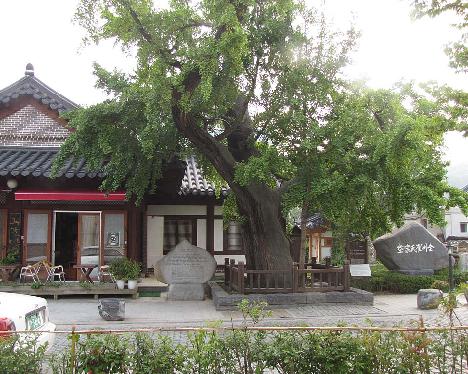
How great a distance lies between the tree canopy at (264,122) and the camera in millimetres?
10758

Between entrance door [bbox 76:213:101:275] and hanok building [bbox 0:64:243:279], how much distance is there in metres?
0.03

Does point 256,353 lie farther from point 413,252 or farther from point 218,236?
point 413,252

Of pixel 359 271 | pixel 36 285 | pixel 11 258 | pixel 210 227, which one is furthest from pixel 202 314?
pixel 210 227

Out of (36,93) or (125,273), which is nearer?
(125,273)

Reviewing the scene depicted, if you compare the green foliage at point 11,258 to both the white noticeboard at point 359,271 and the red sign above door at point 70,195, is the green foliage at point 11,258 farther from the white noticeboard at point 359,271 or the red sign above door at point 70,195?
the white noticeboard at point 359,271

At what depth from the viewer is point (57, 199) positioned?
51.2ft

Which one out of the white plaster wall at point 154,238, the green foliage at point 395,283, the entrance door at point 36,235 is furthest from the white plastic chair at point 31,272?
the green foliage at point 395,283

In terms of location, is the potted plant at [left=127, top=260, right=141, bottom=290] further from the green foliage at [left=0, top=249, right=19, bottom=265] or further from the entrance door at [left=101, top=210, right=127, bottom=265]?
the green foliage at [left=0, top=249, right=19, bottom=265]

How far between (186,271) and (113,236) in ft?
10.2

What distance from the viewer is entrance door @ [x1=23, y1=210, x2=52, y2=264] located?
16.2m

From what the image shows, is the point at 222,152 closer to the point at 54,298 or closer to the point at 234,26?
the point at 234,26

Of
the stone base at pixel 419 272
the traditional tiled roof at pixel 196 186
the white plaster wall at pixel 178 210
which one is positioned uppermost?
the traditional tiled roof at pixel 196 186

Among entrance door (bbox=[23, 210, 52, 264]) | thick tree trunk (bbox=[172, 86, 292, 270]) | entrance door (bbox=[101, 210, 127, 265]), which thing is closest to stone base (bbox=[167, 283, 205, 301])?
thick tree trunk (bbox=[172, 86, 292, 270])

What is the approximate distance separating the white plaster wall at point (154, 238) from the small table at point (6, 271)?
18.2 ft
